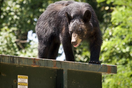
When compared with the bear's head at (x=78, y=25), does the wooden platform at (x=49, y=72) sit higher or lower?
lower

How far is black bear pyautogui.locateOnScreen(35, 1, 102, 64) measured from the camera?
648cm

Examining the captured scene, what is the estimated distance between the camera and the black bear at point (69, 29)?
21.3ft

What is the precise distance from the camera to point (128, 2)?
35.0 feet

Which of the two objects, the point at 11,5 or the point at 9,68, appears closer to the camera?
the point at 9,68

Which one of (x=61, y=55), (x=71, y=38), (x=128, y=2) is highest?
(x=128, y=2)

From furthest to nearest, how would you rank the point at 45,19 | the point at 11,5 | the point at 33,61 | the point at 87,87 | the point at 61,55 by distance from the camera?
the point at 11,5 → the point at 61,55 → the point at 45,19 → the point at 87,87 → the point at 33,61

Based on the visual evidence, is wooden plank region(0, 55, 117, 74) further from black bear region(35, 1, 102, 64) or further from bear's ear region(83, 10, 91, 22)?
bear's ear region(83, 10, 91, 22)

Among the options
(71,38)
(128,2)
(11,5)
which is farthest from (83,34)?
(11,5)

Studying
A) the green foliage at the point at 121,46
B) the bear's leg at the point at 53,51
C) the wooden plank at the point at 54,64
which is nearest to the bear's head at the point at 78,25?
the bear's leg at the point at 53,51

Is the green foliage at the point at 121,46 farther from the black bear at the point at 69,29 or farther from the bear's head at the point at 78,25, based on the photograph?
the bear's head at the point at 78,25

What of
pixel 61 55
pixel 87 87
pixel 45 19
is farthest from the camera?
pixel 61 55

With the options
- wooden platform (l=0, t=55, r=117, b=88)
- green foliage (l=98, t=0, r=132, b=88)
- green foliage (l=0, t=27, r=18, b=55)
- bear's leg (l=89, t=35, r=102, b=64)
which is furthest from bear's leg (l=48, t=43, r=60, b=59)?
green foliage (l=0, t=27, r=18, b=55)

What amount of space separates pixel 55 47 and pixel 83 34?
125cm

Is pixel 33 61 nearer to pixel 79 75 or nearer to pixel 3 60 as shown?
pixel 3 60
